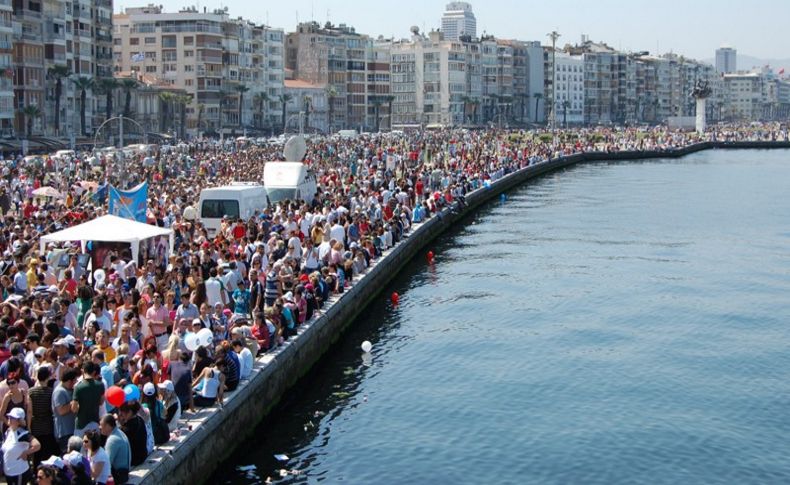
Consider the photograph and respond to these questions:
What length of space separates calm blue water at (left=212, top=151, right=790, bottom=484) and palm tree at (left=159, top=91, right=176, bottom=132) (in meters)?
83.7

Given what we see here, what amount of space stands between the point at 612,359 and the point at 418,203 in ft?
79.6

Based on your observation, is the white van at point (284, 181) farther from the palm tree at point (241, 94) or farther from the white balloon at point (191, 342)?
the palm tree at point (241, 94)

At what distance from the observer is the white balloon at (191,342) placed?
18009 millimetres

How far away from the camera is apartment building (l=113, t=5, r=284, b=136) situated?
5482 inches

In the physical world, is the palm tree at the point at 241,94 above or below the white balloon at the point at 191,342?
above

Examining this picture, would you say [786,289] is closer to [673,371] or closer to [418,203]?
[673,371]

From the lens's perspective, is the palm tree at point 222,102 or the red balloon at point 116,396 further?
the palm tree at point 222,102

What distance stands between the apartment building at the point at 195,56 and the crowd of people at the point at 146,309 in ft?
305

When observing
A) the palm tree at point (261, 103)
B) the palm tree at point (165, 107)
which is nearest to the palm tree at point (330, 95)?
the palm tree at point (261, 103)

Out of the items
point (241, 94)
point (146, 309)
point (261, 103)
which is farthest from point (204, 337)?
point (261, 103)

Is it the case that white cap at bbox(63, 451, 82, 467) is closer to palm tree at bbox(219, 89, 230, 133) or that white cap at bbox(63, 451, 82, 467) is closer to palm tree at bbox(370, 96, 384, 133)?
palm tree at bbox(219, 89, 230, 133)

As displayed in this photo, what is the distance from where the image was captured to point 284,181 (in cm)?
4144

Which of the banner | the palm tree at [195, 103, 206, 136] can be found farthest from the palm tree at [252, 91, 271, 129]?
the banner

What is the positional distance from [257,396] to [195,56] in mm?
123722
